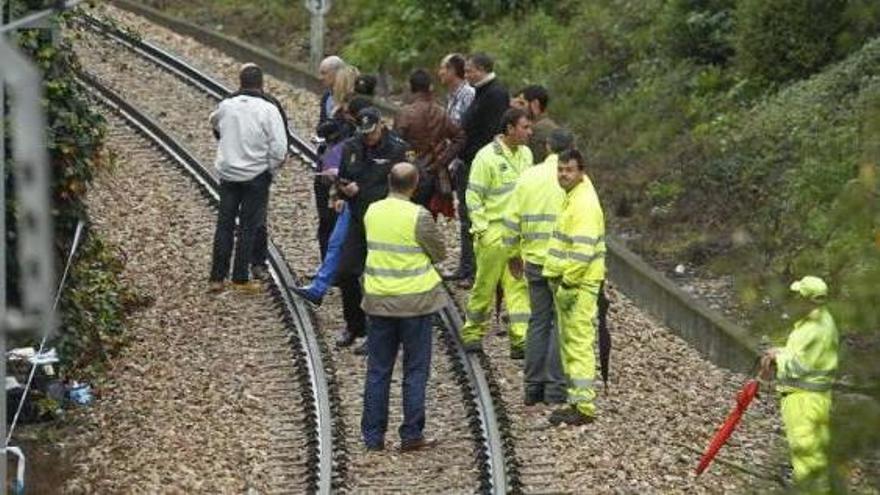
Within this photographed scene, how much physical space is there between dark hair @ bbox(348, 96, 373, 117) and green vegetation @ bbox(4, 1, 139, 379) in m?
1.91

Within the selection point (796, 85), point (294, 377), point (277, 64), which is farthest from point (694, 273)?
point (277, 64)

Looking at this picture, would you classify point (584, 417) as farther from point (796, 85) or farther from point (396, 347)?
point (796, 85)

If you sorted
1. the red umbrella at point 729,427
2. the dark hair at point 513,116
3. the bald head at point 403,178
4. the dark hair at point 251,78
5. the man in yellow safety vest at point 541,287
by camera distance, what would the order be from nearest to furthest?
the red umbrella at point 729,427
the bald head at point 403,178
the man in yellow safety vest at point 541,287
the dark hair at point 513,116
the dark hair at point 251,78

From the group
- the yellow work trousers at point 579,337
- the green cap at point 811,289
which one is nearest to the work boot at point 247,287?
the yellow work trousers at point 579,337

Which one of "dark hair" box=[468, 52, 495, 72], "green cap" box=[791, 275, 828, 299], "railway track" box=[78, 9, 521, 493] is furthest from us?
"dark hair" box=[468, 52, 495, 72]

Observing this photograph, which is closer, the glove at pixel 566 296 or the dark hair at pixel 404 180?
the dark hair at pixel 404 180

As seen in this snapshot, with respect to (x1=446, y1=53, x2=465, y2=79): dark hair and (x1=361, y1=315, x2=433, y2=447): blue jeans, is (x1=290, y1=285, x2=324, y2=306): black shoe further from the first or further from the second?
(x1=361, y1=315, x2=433, y2=447): blue jeans

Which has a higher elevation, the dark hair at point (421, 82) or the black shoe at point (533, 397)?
the dark hair at point (421, 82)

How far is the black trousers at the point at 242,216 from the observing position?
1716 cm

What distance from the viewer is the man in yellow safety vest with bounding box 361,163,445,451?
13438 mm

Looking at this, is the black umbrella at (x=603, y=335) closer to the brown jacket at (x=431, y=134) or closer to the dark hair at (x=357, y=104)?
the brown jacket at (x=431, y=134)

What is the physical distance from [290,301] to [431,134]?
6.51 ft

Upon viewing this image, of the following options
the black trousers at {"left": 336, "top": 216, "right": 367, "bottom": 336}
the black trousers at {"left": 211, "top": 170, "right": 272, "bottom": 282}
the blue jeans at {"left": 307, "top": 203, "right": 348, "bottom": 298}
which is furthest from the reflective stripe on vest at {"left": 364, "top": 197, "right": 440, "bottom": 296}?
the black trousers at {"left": 211, "top": 170, "right": 272, "bottom": 282}

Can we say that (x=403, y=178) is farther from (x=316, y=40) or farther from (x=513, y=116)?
(x=316, y=40)
